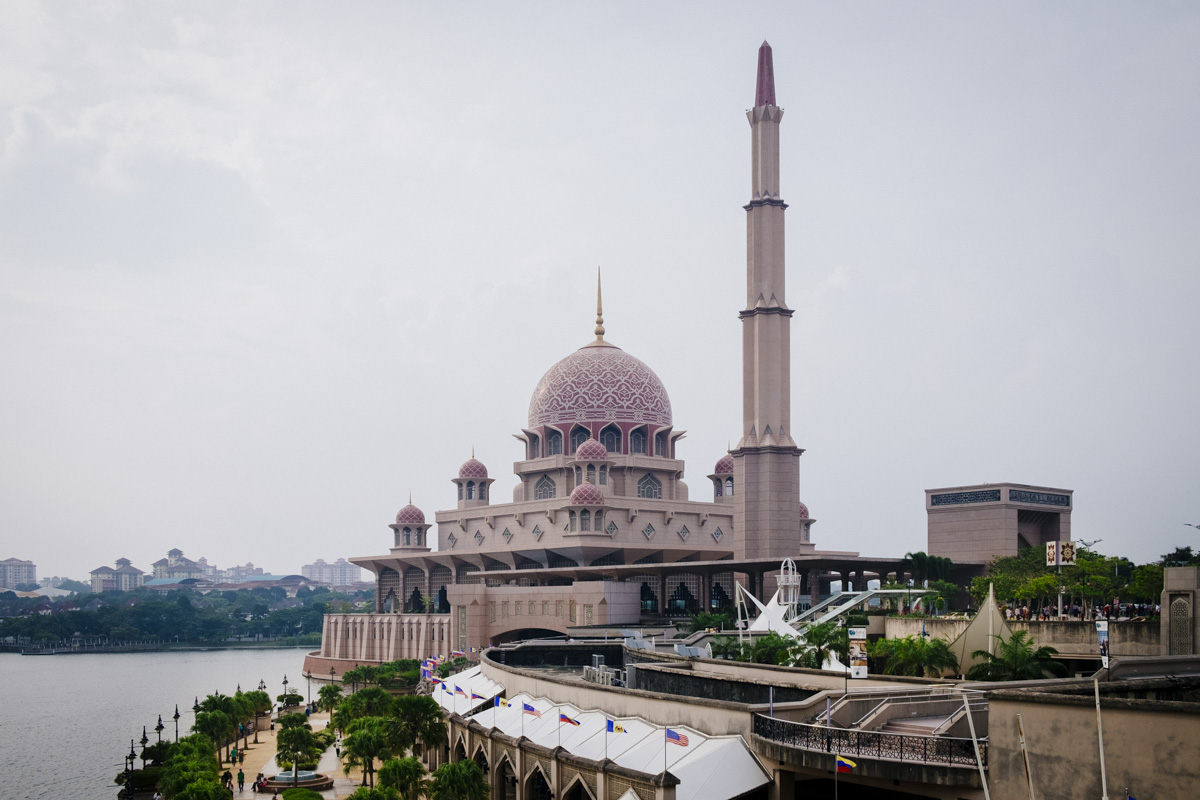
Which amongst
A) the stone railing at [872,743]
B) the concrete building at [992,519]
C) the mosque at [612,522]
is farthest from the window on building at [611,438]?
the stone railing at [872,743]

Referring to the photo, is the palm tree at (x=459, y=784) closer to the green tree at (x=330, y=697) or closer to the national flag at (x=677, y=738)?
the national flag at (x=677, y=738)

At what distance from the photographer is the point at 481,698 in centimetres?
4241

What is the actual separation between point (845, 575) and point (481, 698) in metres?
37.9

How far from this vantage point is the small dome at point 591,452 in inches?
3339

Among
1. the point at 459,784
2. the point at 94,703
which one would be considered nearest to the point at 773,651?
the point at 459,784

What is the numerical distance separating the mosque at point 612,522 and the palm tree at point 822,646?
24.7 m

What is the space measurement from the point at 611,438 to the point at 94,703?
39256mm

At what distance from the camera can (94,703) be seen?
3354 inches

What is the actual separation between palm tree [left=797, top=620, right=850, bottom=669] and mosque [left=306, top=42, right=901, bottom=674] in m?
24.7

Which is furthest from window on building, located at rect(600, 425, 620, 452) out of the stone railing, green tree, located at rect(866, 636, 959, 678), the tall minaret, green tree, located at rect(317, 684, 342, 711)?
the stone railing

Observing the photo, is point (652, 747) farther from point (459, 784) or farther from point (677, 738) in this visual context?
point (459, 784)

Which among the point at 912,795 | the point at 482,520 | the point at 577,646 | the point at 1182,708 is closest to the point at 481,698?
the point at 577,646

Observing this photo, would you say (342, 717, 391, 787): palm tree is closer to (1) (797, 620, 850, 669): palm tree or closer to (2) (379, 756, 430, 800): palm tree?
(2) (379, 756, 430, 800): palm tree

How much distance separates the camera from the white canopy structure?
25406 millimetres
